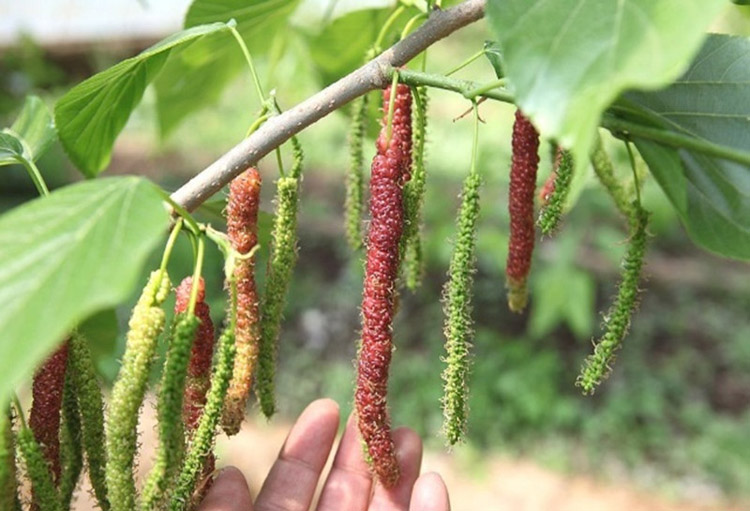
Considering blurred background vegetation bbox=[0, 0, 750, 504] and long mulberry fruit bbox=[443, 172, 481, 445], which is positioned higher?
long mulberry fruit bbox=[443, 172, 481, 445]

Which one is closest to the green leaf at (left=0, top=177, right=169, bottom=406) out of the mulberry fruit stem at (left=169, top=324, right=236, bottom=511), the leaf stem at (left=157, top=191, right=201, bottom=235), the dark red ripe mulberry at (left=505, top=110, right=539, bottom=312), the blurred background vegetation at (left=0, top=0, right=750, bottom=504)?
the leaf stem at (left=157, top=191, right=201, bottom=235)

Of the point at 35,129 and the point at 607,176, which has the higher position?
the point at 35,129

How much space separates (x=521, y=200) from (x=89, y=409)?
1.56 feet

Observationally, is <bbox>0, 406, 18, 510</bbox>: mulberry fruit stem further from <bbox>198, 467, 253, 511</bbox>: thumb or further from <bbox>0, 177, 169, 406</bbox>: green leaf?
<bbox>198, 467, 253, 511</bbox>: thumb

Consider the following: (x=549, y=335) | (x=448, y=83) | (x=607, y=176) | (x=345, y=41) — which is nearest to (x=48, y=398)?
(x=448, y=83)

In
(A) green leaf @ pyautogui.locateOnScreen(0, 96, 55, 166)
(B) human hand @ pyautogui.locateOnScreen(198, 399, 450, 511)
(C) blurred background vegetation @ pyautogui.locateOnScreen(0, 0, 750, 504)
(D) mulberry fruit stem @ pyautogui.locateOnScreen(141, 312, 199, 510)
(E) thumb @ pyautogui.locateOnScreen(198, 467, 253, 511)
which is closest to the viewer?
(D) mulberry fruit stem @ pyautogui.locateOnScreen(141, 312, 199, 510)

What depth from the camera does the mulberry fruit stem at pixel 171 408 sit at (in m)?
0.70

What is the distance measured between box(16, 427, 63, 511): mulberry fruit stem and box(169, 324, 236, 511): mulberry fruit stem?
11 centimetres

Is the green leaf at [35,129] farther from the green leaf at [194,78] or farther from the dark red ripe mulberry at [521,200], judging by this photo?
the dark red ripe mulberry at [521,200]

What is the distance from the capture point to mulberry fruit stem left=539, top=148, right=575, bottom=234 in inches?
30.9

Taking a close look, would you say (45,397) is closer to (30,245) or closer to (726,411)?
(30,245)

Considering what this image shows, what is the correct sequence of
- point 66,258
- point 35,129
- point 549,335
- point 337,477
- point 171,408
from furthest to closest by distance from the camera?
point 549,335 → point 337,477 → point 35,129 → point 171,408 → point 66,258

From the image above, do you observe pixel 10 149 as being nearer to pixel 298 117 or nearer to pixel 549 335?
pixel 298 117

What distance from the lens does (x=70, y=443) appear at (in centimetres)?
87
